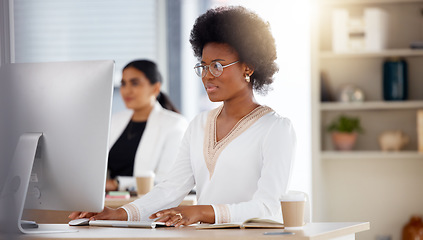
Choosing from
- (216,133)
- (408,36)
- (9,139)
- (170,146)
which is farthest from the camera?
(408,36)

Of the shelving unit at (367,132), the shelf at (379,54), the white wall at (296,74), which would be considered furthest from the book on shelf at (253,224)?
the white wall at (296,74)

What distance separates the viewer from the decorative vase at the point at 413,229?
13.3ft

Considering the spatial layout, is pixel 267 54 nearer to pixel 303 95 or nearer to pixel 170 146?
pixel 170 146

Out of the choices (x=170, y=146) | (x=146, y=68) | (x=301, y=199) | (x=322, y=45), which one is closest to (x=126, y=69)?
(x=146, y=68)

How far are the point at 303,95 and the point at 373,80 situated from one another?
55cm

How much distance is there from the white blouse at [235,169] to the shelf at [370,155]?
200 cm

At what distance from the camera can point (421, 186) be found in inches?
168

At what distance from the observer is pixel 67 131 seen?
172cm

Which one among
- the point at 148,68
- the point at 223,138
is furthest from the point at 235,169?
the point at 148,68

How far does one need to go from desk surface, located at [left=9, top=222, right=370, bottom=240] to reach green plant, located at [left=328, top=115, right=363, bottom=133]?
2355 mm

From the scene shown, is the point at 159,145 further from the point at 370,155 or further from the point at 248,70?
the point at 248,70

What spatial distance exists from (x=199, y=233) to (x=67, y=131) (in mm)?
440

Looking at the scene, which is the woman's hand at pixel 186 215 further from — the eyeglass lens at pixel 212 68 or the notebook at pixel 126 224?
the eyeglass lens at pixel 212 68

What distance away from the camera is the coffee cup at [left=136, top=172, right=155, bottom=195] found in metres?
3.14
